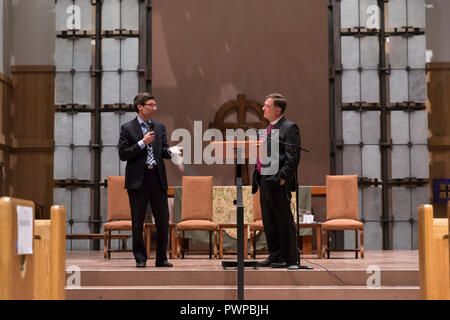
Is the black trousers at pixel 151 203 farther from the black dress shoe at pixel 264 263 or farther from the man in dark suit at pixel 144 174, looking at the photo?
the black dress shoe at pixel 264 263

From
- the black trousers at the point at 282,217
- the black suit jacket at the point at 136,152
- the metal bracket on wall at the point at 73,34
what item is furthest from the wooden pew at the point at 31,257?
the metal bracket on wall at the point at 73,34

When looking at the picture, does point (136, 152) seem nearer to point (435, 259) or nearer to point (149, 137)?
point (149, 137)

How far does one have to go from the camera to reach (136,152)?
4.86 m

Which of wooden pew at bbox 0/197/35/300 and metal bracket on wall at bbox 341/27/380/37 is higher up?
metal bracket on wall at bbox 341/27/380/37

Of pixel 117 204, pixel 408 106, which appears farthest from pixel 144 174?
pixel 408 106

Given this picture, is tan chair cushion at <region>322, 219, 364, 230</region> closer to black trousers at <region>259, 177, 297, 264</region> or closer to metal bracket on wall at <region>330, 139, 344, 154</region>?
black trousers at <region>259, 177, 297, 264</region>

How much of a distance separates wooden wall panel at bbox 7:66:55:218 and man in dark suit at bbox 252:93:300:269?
4882 millimetres

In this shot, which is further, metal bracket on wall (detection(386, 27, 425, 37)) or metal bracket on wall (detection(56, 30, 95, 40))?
metal bracket on wall (detection(56, 30, 95, 40))

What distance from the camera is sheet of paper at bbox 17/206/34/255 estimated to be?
7.08ft

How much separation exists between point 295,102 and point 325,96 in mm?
427

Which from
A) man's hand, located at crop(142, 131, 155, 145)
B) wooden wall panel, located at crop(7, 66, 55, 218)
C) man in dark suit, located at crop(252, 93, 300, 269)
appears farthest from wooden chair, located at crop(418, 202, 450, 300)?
wooden wall panel, located at crop(7, 66, 55, 218)

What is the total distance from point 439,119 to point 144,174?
17.1 ft
